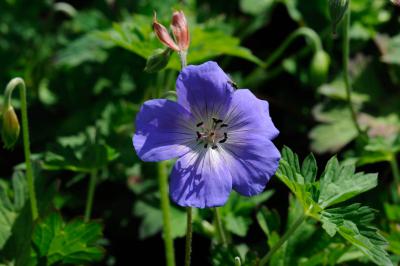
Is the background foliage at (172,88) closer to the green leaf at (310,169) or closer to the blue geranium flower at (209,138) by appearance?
the green leaf at (310,169)

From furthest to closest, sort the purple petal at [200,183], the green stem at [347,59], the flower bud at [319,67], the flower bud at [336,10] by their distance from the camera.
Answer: the flower bud at [319,67], the green stem at [347,59], the flower bud at [336,10], the purple petal at [200,183]

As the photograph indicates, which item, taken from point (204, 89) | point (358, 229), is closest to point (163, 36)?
point (204, 89)

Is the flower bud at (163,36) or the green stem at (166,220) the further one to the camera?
the green stem at (166,220)

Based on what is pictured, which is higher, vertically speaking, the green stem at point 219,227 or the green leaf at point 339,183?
the green leaf at point 339,183

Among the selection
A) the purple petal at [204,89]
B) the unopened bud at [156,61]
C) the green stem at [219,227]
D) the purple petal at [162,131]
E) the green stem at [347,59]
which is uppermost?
the green stem at [347,59]

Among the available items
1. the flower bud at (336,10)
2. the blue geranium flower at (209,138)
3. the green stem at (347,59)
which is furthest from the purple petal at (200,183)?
the green stem at (347,59)

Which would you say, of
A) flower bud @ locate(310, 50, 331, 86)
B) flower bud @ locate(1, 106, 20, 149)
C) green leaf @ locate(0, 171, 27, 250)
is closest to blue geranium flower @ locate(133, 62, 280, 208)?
flower bud @ locate(1, 106, 20, 149)
